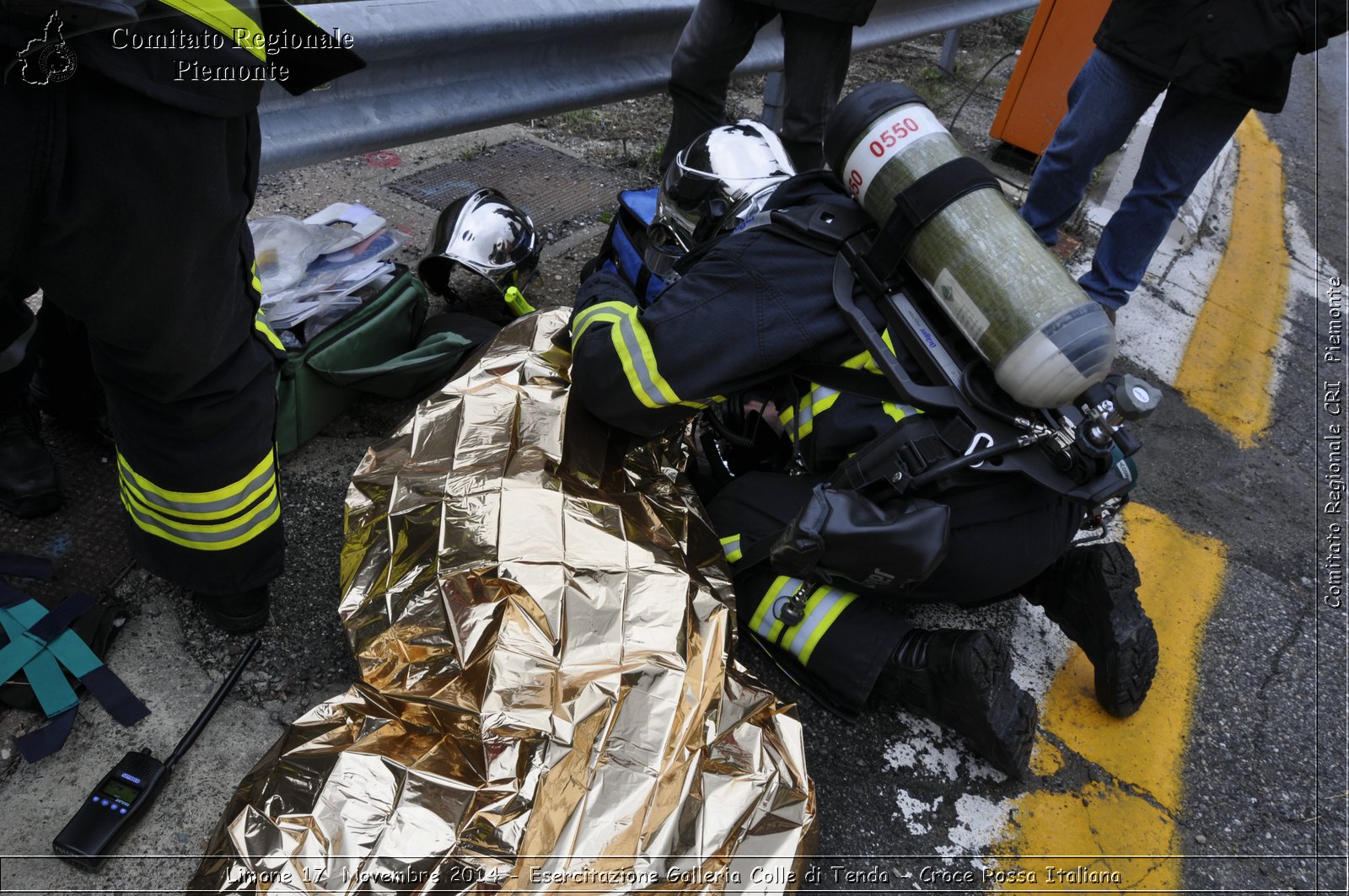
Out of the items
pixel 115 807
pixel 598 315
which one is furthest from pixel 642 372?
pixel 115 807

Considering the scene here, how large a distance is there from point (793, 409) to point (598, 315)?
52cm

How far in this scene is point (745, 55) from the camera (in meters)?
3.16

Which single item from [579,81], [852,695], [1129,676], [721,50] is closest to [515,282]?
[579,81]

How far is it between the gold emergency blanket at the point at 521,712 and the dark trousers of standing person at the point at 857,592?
147 mm

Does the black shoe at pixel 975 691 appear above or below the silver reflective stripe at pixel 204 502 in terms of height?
below

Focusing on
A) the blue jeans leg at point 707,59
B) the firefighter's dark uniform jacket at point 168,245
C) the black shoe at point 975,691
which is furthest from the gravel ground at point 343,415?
the black shoe at point 975,691

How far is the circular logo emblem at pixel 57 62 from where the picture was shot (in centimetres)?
105

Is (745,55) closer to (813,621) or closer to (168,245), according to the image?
(813,621)

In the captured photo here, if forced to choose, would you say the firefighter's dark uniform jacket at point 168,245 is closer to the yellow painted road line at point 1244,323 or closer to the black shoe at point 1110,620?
the black shoe at point 1110,620

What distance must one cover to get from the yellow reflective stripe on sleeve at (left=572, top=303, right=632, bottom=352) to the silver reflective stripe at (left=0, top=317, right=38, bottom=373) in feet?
4.13

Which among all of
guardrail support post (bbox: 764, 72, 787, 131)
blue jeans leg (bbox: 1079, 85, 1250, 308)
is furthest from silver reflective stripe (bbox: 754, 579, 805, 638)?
guardrail support post (bbox: 764, 72, 787, 131)

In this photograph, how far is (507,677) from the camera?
1510mm

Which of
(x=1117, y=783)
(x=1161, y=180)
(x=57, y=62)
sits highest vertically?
(x=57, y=62)

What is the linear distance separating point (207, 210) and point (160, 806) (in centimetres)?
104
